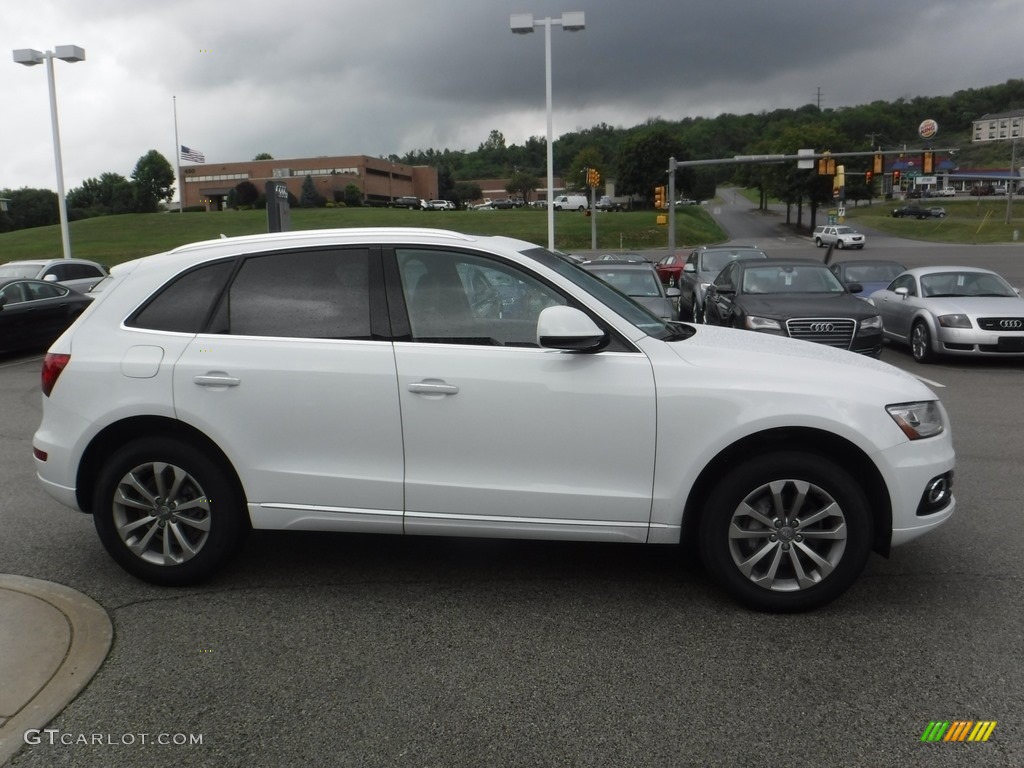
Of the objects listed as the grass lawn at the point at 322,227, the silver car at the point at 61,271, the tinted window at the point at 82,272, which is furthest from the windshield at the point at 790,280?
the grass lawn at the point at 322,227

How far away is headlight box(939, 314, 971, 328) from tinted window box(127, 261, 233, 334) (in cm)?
1139

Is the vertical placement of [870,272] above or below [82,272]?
below

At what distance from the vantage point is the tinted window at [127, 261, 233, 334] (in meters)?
4.46

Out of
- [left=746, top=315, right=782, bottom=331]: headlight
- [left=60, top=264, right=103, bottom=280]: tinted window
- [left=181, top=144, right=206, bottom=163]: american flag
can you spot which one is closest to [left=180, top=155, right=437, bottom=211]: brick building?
[left=181, top=144, right=206, bottom=163]: american flag

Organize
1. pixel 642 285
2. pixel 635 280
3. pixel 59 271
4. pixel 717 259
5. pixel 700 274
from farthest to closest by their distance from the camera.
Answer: pixel 717 259 < pixel 59 271 < pixel 700 274 < pixel 635 280 < pixel 642 285

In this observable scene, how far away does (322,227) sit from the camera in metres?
73.4

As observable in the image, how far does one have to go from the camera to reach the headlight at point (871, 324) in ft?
36.6

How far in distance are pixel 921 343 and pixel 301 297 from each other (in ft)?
38.2

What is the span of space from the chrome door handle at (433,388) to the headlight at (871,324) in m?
8.50

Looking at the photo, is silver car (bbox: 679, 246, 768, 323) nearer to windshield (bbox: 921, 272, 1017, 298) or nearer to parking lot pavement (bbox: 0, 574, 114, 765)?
windshield (bbox: 921, 272, 1017, 298)

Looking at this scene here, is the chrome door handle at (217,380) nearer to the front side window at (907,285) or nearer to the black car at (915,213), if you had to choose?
the front side window at (907,285)

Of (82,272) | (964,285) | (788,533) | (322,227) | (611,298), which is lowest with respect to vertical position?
(788,533)

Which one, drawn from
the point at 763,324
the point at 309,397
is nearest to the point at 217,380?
the point at 309,397

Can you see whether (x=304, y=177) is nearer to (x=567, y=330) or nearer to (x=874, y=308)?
A: (x=874, y=308)
